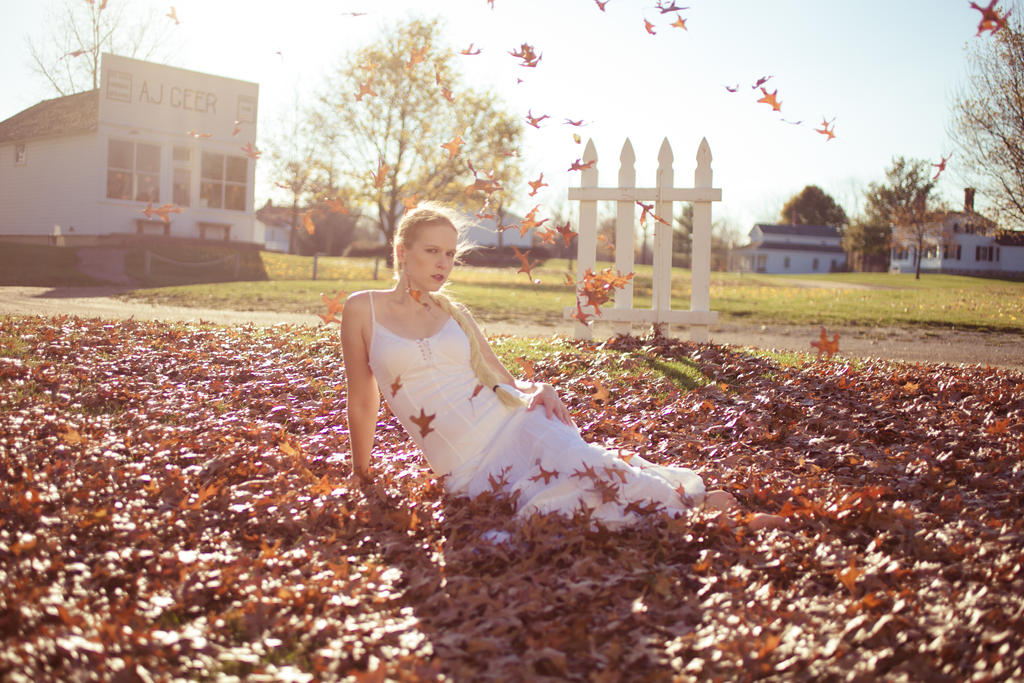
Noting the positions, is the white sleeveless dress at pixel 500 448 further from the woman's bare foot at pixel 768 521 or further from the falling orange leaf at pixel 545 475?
the woman's bare foot at pixel 768 521

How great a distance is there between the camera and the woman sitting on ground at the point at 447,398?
12.4ft

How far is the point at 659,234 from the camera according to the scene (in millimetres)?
9148

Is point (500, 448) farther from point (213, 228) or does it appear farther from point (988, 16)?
point (213, 228)

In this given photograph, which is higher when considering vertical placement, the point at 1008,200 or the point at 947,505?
the point at 1008,200

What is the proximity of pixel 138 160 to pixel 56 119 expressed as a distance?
398 cm

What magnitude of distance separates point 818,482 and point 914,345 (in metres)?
8.35

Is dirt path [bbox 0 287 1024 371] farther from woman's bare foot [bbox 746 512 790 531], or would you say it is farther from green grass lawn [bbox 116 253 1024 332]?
woman's bare foot [bbox 746 512 790 531]

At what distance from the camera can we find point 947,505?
13.2 feet

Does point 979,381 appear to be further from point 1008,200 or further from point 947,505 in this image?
point 1008,200

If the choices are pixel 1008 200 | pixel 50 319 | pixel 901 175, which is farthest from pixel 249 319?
pixel 901 175

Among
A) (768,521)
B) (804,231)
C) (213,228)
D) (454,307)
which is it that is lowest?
(768,521)

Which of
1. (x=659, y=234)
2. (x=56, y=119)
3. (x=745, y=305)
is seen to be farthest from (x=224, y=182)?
(x=659, y=234)

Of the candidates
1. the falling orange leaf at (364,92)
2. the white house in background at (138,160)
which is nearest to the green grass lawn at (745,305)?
the white house in background at (138,160)

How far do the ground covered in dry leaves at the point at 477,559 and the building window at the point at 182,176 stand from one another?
20123 mm
